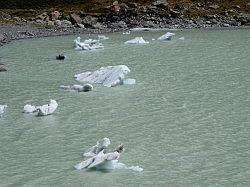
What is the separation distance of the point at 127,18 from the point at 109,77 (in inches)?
1890

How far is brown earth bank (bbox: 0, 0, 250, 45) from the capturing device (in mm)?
70625

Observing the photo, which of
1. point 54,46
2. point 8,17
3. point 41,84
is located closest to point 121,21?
point 8,17

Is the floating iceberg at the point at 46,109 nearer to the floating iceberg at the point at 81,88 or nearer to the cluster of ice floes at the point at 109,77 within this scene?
the floating iceberg at the point at 81,88

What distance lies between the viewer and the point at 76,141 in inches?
746

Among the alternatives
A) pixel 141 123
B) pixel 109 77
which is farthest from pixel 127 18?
pixel 141 123

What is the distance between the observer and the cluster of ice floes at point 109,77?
29.1 meters

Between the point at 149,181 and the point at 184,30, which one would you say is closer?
the point at 149,181

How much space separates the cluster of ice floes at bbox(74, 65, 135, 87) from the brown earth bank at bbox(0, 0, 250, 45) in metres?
33.4

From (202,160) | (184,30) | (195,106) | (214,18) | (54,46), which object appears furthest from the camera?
(214,18)

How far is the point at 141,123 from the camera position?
21234mm

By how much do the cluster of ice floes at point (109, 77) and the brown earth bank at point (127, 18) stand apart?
33.4 metres

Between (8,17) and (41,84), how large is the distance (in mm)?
52966

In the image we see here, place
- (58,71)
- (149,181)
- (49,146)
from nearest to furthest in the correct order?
(149,181)
(49,146)
(58,71)

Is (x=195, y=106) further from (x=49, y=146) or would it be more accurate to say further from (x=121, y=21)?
(x=121, y=21)
